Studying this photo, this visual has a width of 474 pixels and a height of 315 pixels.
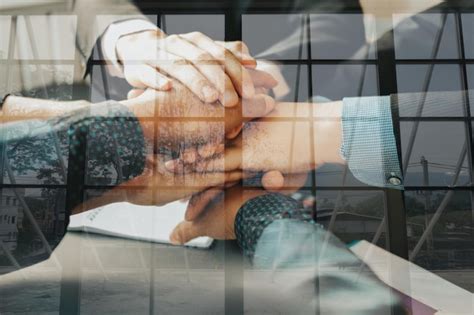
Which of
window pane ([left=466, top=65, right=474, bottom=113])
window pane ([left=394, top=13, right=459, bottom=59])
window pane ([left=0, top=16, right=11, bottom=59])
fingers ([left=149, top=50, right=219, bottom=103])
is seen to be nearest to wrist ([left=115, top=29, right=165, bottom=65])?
fingers ([left=149, top=50, right=219, bottom=103])

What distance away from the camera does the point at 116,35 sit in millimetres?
2338

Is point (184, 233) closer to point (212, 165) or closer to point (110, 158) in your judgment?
point (212, 165)

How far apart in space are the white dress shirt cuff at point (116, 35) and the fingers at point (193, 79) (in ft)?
0.92

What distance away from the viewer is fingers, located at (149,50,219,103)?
2229 mm

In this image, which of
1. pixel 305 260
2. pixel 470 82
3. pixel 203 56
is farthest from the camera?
pixel 470 82

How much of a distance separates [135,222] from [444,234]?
1.86 meters

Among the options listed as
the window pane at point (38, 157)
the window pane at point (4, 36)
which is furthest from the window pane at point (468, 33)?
the window pane at point (4, 36)

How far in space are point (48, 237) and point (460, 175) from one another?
2.50 metres

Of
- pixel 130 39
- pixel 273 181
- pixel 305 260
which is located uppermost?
pixel 130 39

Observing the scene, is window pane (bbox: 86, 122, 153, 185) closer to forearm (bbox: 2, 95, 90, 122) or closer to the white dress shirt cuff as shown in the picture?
forearm (bbox: 2, 95, 90, 122)

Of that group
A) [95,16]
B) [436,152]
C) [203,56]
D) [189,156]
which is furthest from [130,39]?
[436,152]

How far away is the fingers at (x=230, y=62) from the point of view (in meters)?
2.24

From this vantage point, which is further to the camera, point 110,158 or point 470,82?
point 470,82

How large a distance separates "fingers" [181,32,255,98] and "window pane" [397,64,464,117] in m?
0.96
